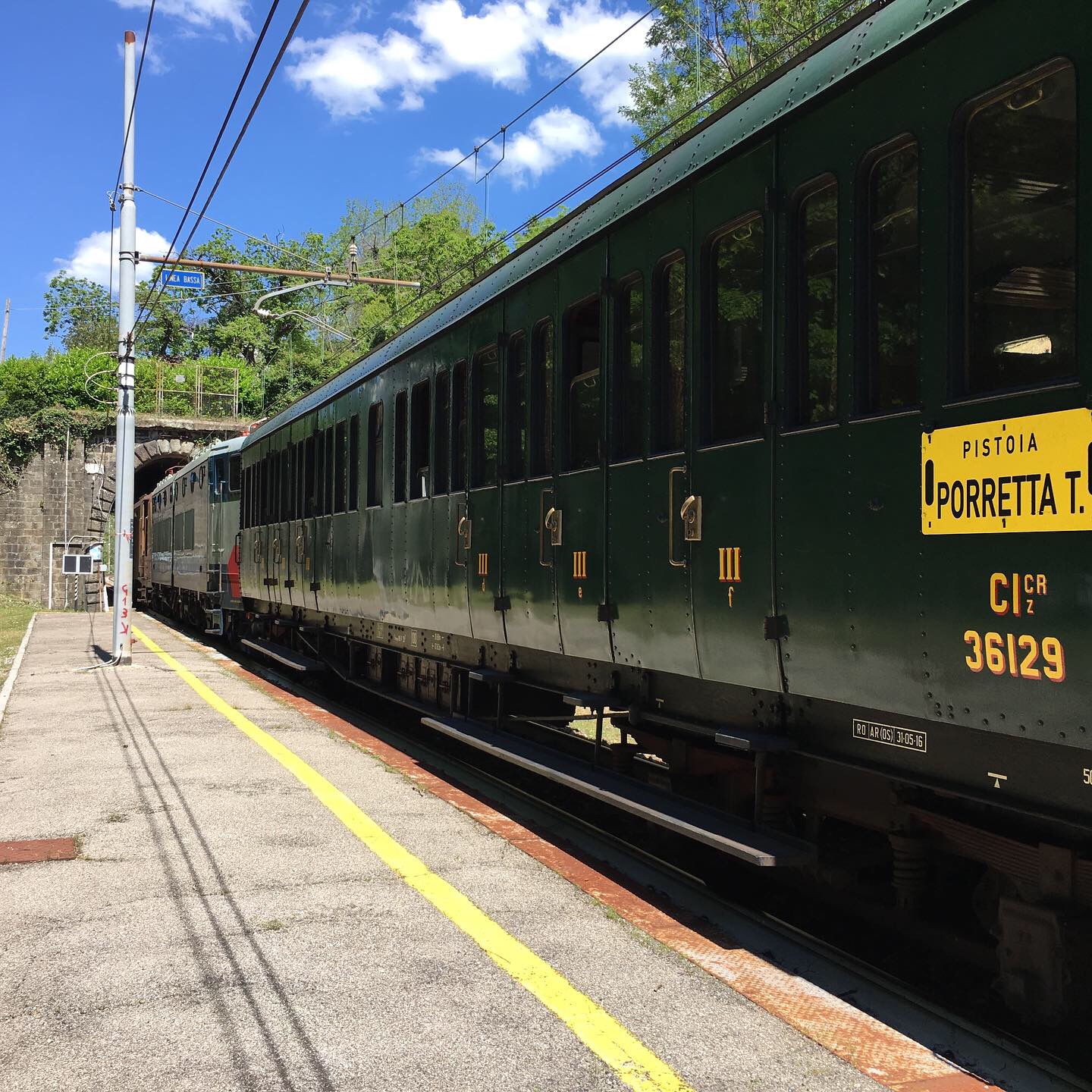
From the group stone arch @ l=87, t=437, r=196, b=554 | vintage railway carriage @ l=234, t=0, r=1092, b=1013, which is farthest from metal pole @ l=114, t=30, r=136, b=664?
stone arch @ l=87, t=437, r=196, b=554

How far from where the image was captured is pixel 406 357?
1023 centimetres

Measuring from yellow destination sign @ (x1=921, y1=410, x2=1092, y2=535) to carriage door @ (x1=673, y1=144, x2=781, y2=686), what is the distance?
98 cm

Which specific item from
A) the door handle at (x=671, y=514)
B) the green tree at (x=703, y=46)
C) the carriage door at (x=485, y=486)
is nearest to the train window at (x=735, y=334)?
the door handle at (x=671, y=514)

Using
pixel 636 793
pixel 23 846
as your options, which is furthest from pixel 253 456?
pixel 636 793

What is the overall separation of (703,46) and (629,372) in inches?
1079

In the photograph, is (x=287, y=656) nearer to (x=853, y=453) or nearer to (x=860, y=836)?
(x=860, y=836)

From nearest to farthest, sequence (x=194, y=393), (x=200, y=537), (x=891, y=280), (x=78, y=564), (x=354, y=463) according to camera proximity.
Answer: (x=891, y=280) < (x=354, y=463) < (x=78, y=564) < (x=200, y=537) < (x=194, y=393)

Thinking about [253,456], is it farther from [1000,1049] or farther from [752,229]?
[1000,1049]

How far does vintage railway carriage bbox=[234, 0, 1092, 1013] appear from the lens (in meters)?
3.56

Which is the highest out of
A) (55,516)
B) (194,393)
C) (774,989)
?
(194,393)

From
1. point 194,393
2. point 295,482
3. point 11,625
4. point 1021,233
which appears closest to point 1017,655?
point 1021,233

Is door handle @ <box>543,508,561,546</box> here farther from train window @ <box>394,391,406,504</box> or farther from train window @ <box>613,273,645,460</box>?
train window @ <box>394,391,406,504</box>

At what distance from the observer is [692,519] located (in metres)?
5.39

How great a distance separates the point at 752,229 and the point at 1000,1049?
11.0 feet
